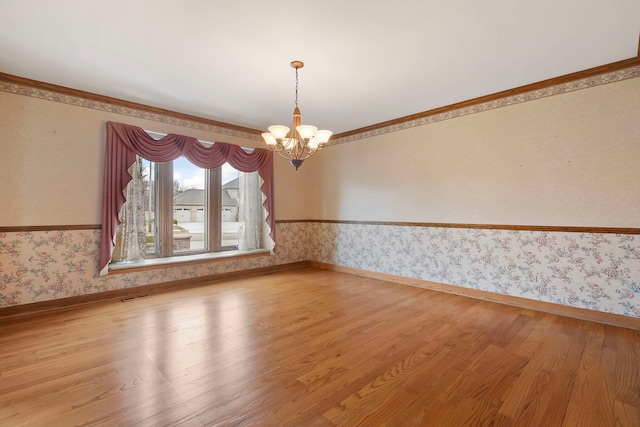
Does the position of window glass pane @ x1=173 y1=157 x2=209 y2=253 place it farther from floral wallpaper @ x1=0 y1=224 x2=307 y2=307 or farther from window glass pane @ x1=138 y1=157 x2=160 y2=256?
floral wallpaper @ x1=0 y1=224 x2=307 y2=307

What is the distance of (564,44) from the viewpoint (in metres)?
2.47

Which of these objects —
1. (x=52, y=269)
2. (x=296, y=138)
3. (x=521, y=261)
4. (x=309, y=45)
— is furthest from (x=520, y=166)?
(x=52, y=269)

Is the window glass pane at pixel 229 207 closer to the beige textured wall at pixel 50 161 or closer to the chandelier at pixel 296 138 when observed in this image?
the beige textured wall at pixel 50 161

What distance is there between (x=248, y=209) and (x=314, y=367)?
351 centimetres

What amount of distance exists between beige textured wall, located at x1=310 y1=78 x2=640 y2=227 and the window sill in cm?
216

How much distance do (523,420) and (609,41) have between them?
3127 millimetres

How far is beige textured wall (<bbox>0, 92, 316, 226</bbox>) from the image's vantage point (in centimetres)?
302

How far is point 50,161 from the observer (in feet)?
10.6

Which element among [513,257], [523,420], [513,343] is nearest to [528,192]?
[513,257]

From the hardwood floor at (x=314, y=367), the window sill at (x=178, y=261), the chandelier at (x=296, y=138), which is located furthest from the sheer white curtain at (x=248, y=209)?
the chandelier at (x=296, y=138)

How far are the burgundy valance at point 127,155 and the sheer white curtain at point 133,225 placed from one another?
179 millimetres

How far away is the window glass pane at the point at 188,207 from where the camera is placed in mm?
4391

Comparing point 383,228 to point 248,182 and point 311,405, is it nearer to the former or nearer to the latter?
point 248,182

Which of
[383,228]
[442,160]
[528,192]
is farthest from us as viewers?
[383,228]
